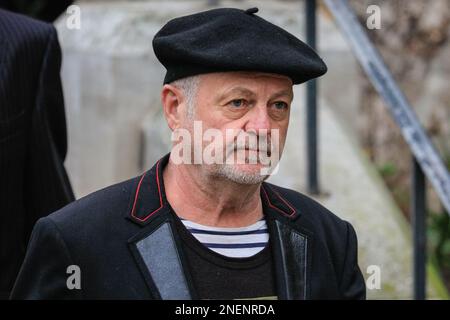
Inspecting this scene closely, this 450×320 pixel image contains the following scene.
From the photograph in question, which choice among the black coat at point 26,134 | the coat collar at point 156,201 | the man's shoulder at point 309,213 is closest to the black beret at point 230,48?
the coat collar at point 156,201

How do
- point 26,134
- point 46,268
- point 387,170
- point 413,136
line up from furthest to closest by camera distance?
point 387,170 → point 413,136 → point 26,134 → point 46,268

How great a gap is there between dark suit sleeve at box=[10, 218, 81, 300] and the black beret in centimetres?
49

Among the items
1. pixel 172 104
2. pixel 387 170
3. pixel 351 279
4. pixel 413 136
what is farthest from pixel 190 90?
pixel 387 170

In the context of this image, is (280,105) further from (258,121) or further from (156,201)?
(156,201)

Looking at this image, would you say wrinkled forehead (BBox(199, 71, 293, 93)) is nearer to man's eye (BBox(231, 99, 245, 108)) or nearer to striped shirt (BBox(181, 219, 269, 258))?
man's eye (BBox(231, 99, 245, 108))

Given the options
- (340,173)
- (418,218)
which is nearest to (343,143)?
(340,173)

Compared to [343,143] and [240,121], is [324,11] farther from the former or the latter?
[240,121]

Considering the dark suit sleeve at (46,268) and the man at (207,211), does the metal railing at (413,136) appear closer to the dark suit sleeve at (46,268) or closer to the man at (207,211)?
the man at (207,211)

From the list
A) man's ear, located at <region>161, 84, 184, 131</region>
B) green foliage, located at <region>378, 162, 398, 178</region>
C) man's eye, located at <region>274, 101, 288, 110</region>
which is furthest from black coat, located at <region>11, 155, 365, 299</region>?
green foliage, located at <region>378, 162, 398, 178</region>

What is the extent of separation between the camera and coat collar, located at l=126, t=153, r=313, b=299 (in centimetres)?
231

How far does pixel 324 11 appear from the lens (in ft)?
18.8

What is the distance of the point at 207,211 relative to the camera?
2451mm

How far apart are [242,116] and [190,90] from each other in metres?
0.15
